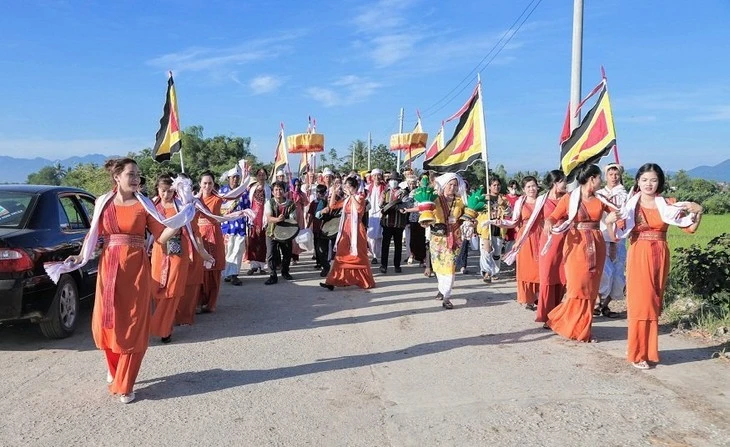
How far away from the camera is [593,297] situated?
5.82 meters

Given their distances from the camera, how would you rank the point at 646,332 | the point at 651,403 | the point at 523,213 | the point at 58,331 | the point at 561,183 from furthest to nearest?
the point at 523,213, the point at 561,183, the point at 58,331, the point at 646,332, the point at 651,403

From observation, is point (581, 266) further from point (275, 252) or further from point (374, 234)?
point (374, 234)

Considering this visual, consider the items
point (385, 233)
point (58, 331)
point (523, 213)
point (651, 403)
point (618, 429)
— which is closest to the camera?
point (618, 429)

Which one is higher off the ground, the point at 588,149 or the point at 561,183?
the point at 588,149

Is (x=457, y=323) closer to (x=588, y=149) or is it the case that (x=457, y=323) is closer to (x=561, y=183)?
(x=561, y=183)

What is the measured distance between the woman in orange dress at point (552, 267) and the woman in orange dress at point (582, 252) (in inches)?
13.4

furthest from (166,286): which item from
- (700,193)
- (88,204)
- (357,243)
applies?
(700,193)

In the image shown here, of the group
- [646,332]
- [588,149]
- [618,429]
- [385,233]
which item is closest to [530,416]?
[618,429]

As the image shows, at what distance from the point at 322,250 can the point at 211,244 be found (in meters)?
3.10

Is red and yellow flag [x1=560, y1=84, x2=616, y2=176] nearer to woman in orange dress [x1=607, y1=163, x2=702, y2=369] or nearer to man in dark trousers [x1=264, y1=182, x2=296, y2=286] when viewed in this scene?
woman in orange dress [x1=607, y1=163, x2=702, y2=369]

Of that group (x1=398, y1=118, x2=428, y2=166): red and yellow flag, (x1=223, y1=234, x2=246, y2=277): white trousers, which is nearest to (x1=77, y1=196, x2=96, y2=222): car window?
(x1=223, y1=234, x2=246, y2=277): white trousers

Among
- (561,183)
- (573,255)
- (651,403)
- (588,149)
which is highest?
(588,149)

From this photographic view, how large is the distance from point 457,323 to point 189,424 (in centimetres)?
371

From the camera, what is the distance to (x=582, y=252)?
19.1 feet
